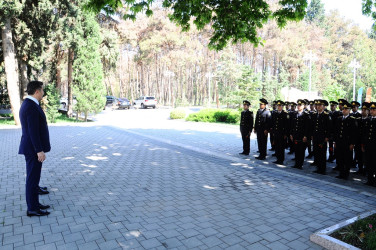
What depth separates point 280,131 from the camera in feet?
28.5

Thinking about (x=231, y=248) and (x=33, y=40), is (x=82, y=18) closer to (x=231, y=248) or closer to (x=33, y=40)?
(x=33, y=40)

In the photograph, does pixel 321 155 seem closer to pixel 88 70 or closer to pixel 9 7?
pixel 9 7

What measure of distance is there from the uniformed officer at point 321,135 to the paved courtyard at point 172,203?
20.0 inches

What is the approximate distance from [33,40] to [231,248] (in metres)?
21.2

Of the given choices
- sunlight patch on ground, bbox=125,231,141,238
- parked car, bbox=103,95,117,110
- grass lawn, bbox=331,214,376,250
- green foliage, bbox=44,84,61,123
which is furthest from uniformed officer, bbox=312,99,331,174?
parked car, bbox=103,95,117,110

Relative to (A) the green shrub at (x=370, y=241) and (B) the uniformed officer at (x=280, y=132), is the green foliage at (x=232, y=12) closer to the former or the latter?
(B) the uniformed officer at (x=280, y=132)

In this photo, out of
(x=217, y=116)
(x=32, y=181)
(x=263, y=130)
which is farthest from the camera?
(x=217, y=116)

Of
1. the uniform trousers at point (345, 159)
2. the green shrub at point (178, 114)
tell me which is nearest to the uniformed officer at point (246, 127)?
the uniform trousers at point (345, 159)

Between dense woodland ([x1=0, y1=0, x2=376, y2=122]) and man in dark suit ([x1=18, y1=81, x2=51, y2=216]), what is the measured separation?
5.82 m

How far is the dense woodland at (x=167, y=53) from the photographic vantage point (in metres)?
20.2

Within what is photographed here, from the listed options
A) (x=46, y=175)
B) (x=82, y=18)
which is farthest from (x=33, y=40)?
(x=46, y=175)

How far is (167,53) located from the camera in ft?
144

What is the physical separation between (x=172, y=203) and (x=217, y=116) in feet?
54.0

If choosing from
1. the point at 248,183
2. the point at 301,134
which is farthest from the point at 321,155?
the point at 248,183
